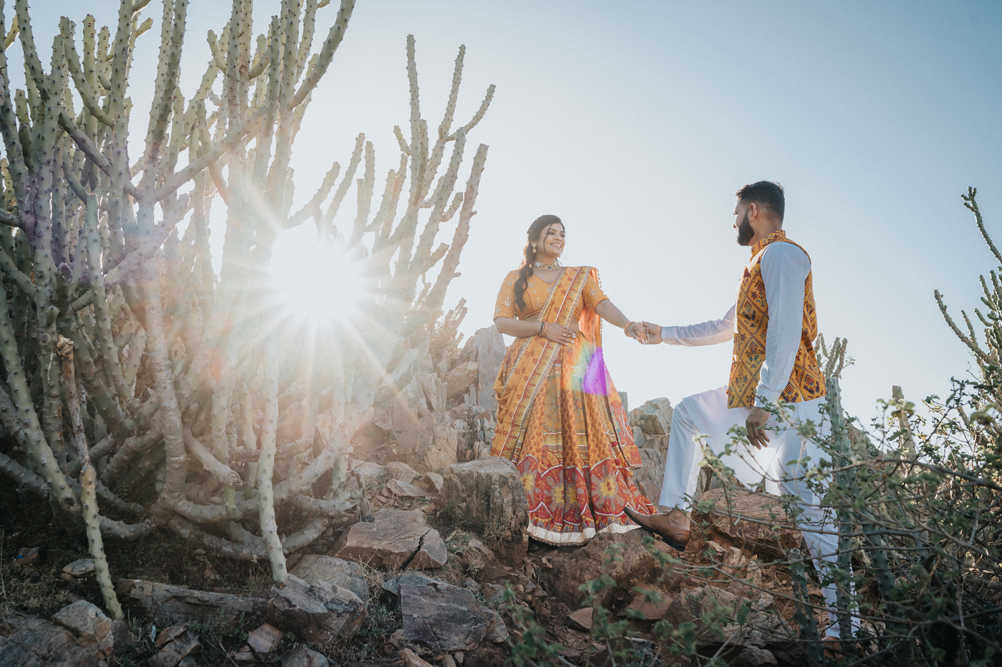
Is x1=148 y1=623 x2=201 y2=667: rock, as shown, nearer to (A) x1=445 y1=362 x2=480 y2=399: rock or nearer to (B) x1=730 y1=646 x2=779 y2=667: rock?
(B) x1=730 y1=646 x2=779 y2=667: rock

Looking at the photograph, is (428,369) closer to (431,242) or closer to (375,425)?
(375,425)

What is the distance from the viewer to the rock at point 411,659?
6.53 feet

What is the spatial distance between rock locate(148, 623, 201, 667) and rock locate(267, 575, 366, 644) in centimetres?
26

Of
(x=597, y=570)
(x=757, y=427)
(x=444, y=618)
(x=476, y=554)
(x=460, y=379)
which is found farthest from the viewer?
(x=460, y=379)

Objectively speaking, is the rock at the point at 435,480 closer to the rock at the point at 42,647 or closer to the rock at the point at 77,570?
the rock at the point at 77,570

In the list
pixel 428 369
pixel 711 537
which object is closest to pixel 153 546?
pixel 711 537

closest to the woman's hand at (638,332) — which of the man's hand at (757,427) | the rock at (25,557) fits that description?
the man's hand at (757,427)

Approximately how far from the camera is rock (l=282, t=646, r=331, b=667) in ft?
6.01

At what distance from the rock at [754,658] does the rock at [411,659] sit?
125cm

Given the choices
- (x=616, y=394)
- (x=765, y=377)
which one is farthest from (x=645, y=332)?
(x=765, y=377)

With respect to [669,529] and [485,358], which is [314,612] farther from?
[485,358]

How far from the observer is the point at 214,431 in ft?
7.27

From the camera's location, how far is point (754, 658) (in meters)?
2.14

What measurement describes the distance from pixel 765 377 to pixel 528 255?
227 centimetres
